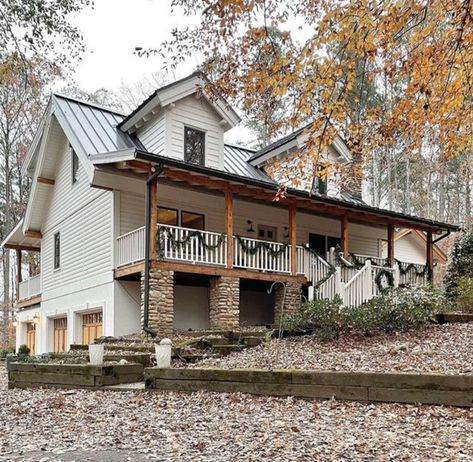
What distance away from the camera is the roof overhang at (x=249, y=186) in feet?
39.4

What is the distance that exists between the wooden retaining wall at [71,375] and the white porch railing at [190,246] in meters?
4.14

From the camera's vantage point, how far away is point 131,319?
1420 centimetres

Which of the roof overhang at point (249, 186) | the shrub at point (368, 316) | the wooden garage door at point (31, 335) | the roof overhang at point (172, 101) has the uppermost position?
the roof overhang at point (172, 101)

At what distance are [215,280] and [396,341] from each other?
18.4 ft

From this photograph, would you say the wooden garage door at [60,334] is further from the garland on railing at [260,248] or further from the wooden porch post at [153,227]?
the garland on railing at [260,248]

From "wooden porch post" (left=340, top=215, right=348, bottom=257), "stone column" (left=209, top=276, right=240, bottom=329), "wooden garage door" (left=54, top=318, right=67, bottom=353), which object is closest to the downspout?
"stone column" (left=209, top=276, right=240, bottom=329)

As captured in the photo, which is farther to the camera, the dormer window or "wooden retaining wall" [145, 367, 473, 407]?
the dormer window

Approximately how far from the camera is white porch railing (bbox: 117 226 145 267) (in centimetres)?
1292

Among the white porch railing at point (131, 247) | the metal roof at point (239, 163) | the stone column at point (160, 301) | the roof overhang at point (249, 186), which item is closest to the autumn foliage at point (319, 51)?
the roof overhang at point (249, 186)

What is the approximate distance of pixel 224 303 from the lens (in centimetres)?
1320

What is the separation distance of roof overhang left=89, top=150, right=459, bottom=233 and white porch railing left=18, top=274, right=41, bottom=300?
32.8 ft

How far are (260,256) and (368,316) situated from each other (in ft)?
16.8

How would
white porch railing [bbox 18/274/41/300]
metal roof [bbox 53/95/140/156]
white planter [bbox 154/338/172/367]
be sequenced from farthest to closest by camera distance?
1. white porch railing [bbox 18/274/41/300]
2. metal roof [bbox 53/95/140/156]
3. white planter [bbox 154/338/172/367]

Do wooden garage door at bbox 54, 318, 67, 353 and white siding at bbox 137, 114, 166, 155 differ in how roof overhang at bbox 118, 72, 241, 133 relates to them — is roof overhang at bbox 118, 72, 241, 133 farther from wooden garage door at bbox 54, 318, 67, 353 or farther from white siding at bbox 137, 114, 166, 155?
wooden garage door at bbox 54, 318, 67, 353
